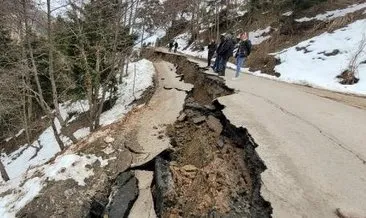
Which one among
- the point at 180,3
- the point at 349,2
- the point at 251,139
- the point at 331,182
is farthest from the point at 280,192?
the point at 180,3

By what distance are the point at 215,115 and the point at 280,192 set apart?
13.1ft

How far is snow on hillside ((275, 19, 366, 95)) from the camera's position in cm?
1373

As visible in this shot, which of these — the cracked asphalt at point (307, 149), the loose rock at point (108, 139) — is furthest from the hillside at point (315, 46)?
the loose rock at point (108, 139)

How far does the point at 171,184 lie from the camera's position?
19.3 feet

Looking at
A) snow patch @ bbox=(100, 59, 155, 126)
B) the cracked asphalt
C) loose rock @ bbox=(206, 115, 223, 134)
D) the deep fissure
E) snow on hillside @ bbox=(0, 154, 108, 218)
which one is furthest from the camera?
snow patch @ bbox=(100, 59, 155, 126)

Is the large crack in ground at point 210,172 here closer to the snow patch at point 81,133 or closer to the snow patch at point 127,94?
the snow patch at point 81,133

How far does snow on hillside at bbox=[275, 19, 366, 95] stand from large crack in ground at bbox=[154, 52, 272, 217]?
22.1 ft

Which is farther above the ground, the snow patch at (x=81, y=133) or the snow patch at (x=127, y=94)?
the snow patch at (x=127, y=94)

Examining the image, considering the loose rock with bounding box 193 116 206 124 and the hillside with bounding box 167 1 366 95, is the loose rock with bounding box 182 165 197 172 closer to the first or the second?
the loose rock with bounding box 193 116 206 124

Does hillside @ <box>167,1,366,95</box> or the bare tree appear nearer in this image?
the bare tree

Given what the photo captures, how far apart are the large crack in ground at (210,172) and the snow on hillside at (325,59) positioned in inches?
265

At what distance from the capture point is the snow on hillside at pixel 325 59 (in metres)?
13.7

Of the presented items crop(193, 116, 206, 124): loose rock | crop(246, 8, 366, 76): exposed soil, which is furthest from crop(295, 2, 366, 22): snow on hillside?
crop(193, 116, 206, 124): loose rock

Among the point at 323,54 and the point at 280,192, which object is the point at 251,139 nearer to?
the point at 280,192
